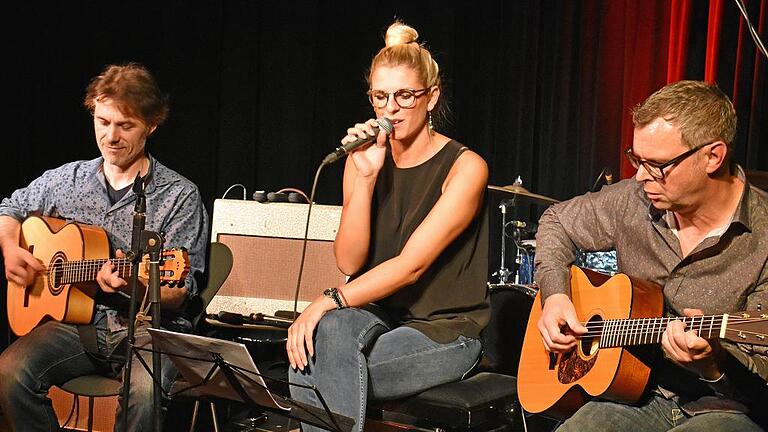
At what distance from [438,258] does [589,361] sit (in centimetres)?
60

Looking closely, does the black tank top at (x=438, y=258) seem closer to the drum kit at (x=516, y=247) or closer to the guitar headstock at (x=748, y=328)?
the guitar headstock at (x=748, y=328)

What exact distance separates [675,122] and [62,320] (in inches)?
91.7

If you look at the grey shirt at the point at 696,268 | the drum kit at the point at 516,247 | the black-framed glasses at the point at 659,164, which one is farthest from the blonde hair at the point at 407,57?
the drum kit at the point at 516,247

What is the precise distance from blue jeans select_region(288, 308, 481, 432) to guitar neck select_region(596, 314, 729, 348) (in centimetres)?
47

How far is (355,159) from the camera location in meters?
2.96

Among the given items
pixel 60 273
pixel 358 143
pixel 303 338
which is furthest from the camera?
pixel 60 273

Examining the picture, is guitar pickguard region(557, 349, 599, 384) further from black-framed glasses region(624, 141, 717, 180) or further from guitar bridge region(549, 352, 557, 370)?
black-framed glasses region(624, 141, 717, 180)

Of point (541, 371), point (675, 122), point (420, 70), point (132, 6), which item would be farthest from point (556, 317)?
point (132, 6)

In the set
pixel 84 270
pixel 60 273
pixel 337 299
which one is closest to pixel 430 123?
pixel 337 299

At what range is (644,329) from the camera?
97.3 inches

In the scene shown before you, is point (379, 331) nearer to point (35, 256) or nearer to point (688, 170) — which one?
point (688, 170)

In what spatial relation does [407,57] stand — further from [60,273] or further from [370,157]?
[60,273]

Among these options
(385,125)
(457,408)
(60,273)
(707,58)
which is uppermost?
(707,58)

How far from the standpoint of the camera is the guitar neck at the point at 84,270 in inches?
131
